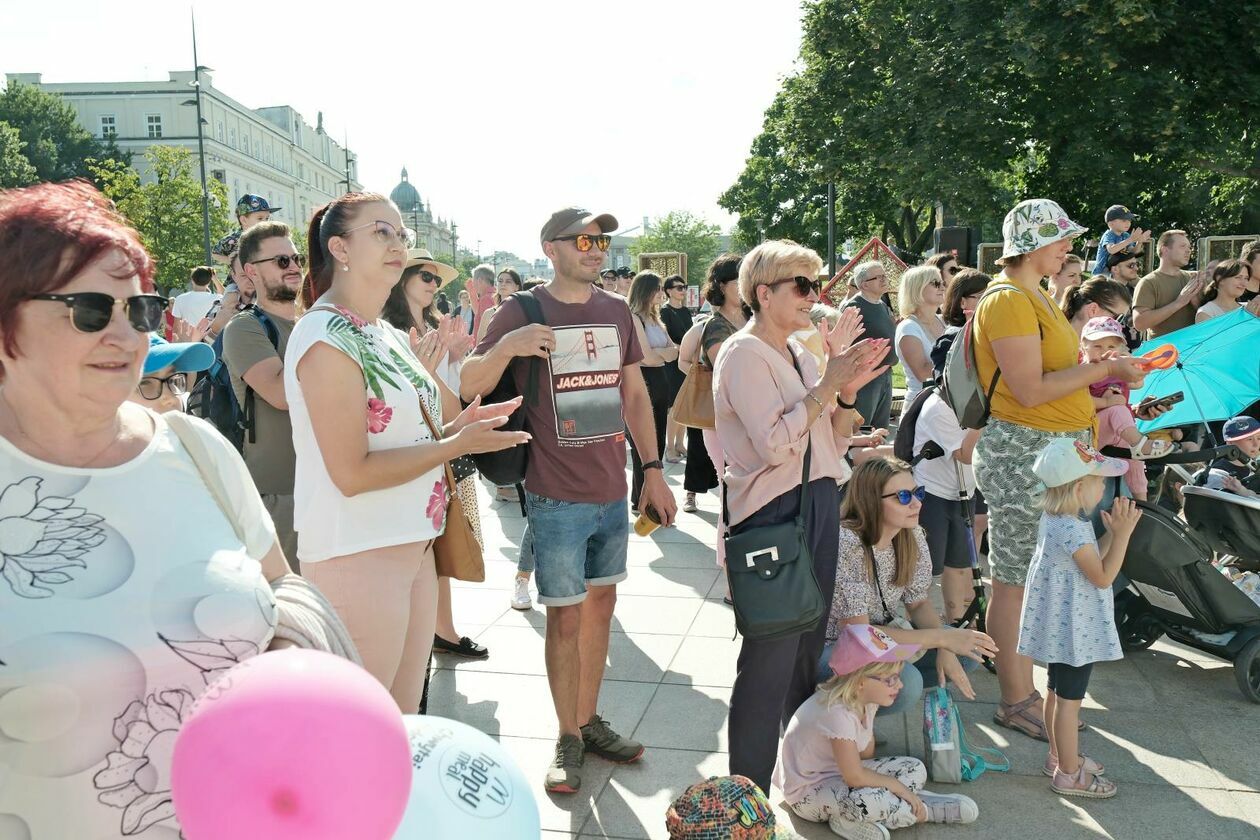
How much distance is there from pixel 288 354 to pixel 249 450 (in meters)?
1.19

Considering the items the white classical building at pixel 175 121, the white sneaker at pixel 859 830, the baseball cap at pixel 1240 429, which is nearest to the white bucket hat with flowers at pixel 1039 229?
the baseball cap at pixel 1240 429

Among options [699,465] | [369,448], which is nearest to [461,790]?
[369,448]

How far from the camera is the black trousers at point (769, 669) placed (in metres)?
3.36

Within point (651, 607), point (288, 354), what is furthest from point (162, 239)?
point (288, 354)

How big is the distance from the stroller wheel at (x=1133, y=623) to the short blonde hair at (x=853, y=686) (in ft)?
7.34

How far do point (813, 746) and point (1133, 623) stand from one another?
2574 millimetres

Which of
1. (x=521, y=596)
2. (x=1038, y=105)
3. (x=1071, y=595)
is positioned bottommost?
(x=521, y=596)

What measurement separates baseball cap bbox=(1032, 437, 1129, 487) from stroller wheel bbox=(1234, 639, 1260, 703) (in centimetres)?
Result: 141

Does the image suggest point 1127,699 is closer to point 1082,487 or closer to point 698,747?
point 1082,487

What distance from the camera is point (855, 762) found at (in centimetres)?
346

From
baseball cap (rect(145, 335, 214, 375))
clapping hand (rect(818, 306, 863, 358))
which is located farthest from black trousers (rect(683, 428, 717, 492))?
baseball cap (rect(145, 335, 214, 375))

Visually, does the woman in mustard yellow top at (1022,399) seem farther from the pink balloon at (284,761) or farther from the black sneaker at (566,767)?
the pink balloon at (284,761)

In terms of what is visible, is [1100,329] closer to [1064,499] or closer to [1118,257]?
[1064,499]

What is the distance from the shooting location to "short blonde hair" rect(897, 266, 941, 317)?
6.33m
